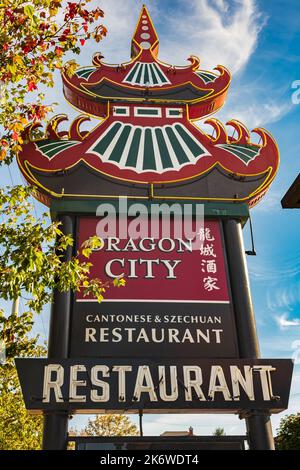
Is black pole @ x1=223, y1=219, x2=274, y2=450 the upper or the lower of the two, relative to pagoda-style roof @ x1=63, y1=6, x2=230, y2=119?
lower

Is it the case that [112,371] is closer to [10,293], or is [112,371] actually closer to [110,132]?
[10,293]

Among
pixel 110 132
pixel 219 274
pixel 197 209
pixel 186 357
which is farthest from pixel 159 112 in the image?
pixel 186 357

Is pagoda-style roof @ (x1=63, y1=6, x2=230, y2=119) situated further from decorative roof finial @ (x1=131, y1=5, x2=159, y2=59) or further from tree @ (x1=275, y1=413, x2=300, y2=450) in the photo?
tree @ (x1=275, y1=413, x2=300, y2=450)

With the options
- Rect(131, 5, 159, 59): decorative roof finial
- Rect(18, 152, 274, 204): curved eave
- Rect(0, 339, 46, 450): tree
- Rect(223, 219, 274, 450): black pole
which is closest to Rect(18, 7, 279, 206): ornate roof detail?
Rect(18, 152, 274, 204): curved eave

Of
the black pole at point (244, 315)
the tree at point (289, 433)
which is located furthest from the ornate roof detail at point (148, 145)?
the tree at point (289, 433)

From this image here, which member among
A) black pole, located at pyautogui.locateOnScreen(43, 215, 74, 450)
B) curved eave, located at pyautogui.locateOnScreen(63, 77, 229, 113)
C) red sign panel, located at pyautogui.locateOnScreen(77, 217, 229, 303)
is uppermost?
curved eave, located at pyautogui.locateOnScreen(63, 77, 229, 113)

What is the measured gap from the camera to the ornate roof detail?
1245 centimetres

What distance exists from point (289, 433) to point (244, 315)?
23285 mm

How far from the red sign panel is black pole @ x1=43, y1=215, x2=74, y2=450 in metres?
0.49

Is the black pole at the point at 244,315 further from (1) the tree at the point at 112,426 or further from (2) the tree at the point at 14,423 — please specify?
(1) the tree at the point at 112,426

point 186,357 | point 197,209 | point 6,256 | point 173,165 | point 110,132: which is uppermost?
point 110,132

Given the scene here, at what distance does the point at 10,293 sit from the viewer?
7605mm

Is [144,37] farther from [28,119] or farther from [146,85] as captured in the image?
[28,119]

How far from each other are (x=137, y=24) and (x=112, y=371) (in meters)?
12.4
